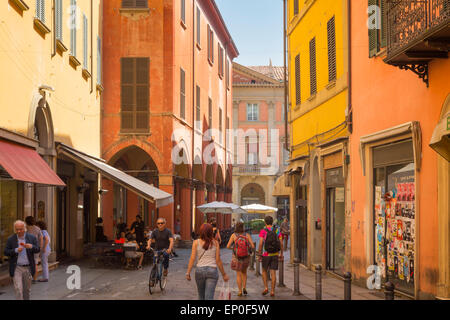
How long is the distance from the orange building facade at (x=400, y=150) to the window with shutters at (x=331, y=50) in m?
1.85

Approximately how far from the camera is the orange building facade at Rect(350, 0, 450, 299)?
450 inches

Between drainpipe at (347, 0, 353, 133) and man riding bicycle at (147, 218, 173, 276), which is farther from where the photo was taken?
drainpipe at (347, 0, 353, 133)

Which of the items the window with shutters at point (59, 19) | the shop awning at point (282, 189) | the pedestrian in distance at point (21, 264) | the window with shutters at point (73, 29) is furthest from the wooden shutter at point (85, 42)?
the pedestrian in distance at point (21, 264)

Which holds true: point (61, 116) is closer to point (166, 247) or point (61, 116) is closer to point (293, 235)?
point (166, 247)

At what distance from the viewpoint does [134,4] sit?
28844 mm

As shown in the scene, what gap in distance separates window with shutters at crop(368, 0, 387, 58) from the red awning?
25.3ft

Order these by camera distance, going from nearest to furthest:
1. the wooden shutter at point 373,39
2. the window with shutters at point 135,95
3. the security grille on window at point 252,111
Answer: the wooden shutter at point 373,39, the window with shutters at point 135,95, the security grille on window at point 252,111

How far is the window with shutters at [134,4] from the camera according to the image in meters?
28.8

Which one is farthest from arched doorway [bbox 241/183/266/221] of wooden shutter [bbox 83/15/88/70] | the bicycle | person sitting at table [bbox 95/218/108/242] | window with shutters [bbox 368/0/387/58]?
window with shutters [bbox 368/0/387/58]

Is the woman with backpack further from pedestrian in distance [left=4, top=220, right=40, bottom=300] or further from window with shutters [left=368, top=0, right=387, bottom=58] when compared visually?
window with shutters [left=368, top=0, right=387, bottom=58]

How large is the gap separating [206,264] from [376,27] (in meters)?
7.42

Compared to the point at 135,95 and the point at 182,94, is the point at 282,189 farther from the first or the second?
the point at 135,95

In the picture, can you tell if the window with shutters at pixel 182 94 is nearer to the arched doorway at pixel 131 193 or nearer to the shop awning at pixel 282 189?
the arched doorway at pixel 131 193

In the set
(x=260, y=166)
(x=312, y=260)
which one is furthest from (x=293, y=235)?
(x=260, y=166)
